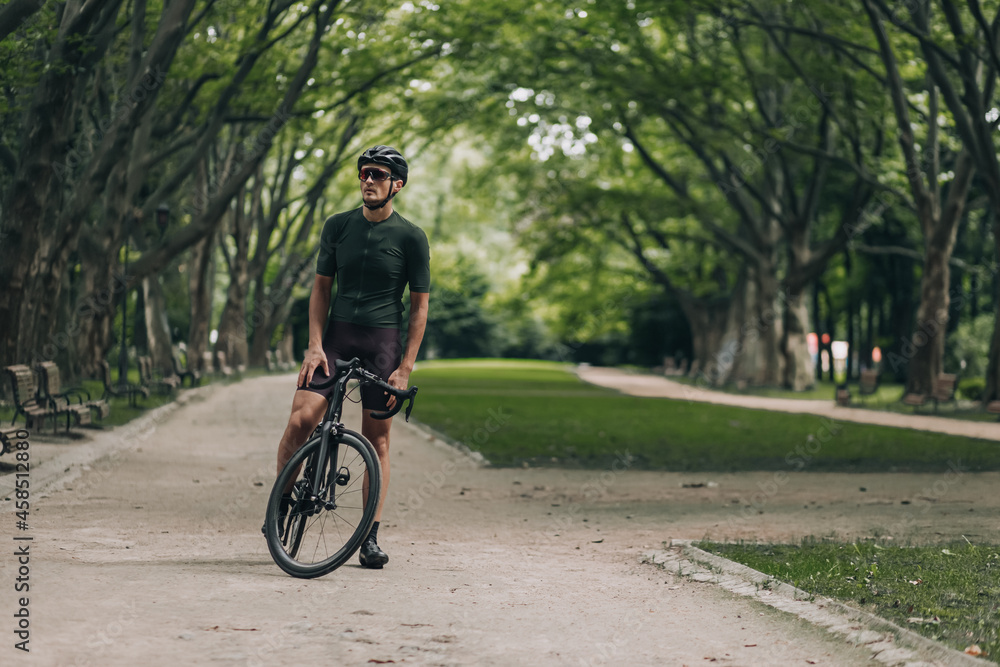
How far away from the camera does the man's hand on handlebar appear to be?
632 cm

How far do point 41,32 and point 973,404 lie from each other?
67.3 ft

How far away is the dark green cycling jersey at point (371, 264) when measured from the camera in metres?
6.45

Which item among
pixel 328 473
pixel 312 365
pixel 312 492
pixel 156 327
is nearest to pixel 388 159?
pixel 312 365

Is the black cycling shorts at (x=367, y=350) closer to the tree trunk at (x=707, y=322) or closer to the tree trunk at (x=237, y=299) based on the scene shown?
the tree trunk at (x=237, y=299)

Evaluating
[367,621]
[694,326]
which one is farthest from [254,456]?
[694,326]

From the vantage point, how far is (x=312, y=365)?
6.32 meters

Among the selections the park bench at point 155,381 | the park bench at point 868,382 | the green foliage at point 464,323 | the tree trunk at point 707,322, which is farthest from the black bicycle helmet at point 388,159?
the green foliage at point 464,323

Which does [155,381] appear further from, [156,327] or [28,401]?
[28,401]

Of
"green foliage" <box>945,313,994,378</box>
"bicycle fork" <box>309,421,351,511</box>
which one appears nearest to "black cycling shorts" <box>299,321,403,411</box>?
"bicycle fork" <box>309,421,351,511</box>

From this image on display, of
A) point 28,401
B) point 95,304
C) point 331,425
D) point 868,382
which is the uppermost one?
point 95,304

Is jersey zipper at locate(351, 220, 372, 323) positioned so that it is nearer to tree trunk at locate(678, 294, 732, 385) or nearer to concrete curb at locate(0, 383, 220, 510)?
concrete curb at locate(0, 383, 220, 510)

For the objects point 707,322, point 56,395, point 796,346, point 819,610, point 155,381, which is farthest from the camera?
point 707,322

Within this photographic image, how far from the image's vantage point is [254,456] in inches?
556

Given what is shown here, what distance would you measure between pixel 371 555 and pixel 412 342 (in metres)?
1.19
